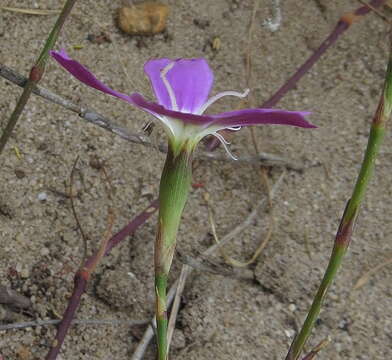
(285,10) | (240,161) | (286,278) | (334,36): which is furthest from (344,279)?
(285,10)

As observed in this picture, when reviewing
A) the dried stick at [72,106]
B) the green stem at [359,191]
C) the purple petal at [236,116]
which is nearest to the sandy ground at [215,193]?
the dried stick at [72,106]


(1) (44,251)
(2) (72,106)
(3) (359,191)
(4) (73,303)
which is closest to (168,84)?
(3) (359,191)

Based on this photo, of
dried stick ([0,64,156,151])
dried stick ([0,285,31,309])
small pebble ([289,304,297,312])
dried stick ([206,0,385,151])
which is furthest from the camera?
dried stick ([206,0,385,151])

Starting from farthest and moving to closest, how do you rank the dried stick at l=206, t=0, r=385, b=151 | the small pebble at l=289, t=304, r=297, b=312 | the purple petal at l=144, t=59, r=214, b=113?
the dried stick at l=206, t=0, r=385, b=151 < the small pebble at l=289, t=304, r=297, b=312 < the purple petal at l=144, t=59, r=214, b=113

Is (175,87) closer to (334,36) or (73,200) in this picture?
(73,200)

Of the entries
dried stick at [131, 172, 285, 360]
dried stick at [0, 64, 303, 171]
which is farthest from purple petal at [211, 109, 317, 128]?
dried stick at [131, 172, 285, 360]

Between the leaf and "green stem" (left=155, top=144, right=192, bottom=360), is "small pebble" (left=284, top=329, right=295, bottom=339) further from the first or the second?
the leaf

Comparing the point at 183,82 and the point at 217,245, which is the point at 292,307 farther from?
the point at 183,82
